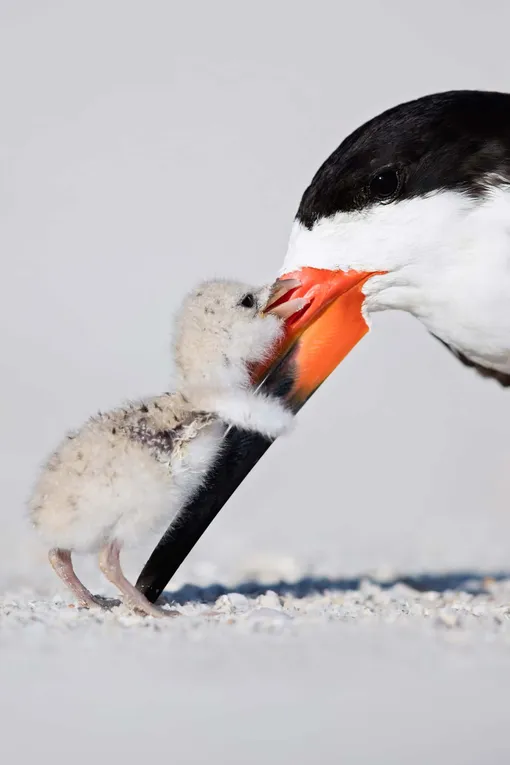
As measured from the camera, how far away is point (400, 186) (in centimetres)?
401

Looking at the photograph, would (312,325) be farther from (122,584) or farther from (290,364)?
(122,584)

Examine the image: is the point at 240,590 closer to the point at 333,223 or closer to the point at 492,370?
the point at 492,370

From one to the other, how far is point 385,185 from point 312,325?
444 mm

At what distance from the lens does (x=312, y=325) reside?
4141mm

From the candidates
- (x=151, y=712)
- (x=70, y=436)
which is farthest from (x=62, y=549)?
(x=151, y=712)

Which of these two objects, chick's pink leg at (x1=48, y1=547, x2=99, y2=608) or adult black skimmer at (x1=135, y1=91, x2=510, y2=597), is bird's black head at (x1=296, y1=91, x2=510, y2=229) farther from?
chick's pink leg at (x1=48, y1=547, x2=99, y2=608)

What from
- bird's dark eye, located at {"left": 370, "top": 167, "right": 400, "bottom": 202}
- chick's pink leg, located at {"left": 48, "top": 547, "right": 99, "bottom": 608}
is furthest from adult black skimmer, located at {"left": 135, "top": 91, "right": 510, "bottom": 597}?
chick's pink leg, located at {"left": 48, "top": 547, "right": 99, "bottom": 608}

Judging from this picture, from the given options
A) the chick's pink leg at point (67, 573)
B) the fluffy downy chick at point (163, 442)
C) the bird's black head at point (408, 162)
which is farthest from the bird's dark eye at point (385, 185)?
A: the chick's pink leg at point (67, 573)

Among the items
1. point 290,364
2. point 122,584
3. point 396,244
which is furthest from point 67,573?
point 396,244

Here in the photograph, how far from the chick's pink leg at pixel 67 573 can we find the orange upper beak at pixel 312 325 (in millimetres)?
752

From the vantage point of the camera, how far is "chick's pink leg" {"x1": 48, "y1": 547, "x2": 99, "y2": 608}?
4164mm

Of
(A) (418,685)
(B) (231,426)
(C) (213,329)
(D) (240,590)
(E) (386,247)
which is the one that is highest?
(E) (386,247)

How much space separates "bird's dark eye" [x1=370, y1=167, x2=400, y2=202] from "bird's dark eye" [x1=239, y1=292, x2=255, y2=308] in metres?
0.44

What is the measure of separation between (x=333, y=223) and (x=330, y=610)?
3.67ft
